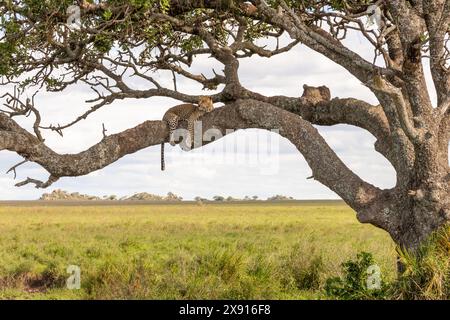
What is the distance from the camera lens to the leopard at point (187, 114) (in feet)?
41.4

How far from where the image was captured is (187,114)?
12.7 m

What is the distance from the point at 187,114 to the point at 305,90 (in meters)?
2.32

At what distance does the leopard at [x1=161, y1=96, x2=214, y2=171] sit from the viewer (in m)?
12.6

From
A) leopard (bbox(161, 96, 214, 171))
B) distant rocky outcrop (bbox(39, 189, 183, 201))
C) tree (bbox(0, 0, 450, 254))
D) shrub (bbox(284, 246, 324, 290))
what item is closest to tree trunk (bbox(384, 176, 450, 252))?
tree (bbox(0, 0, 450, 254))

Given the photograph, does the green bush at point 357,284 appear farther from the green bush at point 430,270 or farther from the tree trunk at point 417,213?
the tree trunk at point 417,213

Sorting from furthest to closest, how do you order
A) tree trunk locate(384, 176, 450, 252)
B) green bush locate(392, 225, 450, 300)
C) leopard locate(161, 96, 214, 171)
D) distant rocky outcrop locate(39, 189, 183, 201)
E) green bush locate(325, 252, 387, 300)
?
distant rocky outcrop locate(39, 189, 183, 201) < leopard locate(161, 96, 214, 171) < green bush locate(325, 252, 387, 300) < tree trunk locate(384, 176, 450, 252) < green bush locate(392, 225, 450, 300)

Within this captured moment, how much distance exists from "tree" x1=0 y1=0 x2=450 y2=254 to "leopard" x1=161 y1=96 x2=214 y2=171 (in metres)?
0.14

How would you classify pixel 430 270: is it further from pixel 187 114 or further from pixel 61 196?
pixel 61 196

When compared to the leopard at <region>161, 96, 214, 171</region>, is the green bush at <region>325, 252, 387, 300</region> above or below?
below

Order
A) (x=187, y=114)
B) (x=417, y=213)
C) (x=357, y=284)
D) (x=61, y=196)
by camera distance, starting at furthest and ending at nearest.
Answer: (x=61, y=196)
(x=187, y=114)
(x=357, y=284)
(x=417, y=213)

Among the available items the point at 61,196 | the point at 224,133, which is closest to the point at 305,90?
the point at 224,133

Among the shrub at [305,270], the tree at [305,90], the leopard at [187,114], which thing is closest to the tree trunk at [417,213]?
the tree at [305,90]

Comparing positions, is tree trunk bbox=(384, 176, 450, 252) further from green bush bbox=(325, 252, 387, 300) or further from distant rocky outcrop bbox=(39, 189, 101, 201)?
distant rocky outcrop bbox=(39, 189, 101, 201)

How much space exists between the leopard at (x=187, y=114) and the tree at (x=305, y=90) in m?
0.14
